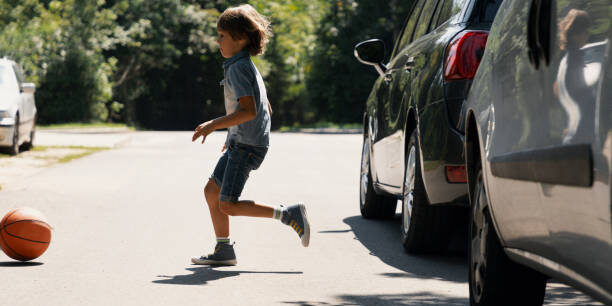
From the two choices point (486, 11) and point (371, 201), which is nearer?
point (486, 11)

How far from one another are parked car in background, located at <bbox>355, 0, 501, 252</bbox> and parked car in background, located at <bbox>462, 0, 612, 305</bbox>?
1.06 meters

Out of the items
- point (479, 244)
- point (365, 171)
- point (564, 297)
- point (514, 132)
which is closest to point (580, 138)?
point (514, 132)

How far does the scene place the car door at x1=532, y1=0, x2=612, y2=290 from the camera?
290cm

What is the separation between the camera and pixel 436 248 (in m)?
6.73

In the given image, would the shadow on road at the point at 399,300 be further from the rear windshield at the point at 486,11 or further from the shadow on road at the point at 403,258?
the rear windshield at the point at 486,11

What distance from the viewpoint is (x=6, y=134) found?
1593 cm

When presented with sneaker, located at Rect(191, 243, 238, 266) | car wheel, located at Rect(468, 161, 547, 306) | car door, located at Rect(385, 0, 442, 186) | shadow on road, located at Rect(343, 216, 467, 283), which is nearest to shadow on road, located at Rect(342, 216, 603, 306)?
shadow on road, located at Rect(343, 216, 467, 283)

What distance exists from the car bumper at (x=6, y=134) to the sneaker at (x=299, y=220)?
10.5 m

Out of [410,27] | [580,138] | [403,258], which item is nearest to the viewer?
[580,138]

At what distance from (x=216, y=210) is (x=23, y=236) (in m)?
1.24

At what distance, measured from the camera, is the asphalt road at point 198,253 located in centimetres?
540

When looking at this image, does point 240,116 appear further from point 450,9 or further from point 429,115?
point 450,9

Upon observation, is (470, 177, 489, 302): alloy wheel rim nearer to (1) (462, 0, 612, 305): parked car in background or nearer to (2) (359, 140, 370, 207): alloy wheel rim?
(1) (462, 0, 612, 305): parked car in background

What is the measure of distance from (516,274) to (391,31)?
45750 millimetres
